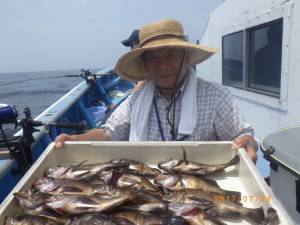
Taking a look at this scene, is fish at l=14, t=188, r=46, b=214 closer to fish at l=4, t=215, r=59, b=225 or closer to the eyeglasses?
fish at l=4, t=215, r=59, b=225

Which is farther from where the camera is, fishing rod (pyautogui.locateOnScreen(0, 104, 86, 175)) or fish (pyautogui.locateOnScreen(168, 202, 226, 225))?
fishing rod (pyautogui.locateOnScreen(0, 104, 86, 175))

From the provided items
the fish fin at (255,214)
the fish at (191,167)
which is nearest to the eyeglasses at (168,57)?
the fish at (191,167)

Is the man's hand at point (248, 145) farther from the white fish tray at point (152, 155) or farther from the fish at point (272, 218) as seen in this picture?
the fish at point (272, 218)

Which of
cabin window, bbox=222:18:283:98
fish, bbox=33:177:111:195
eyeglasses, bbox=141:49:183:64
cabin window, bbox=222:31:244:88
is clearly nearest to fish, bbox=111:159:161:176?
fish, bbox=33:177:111:195

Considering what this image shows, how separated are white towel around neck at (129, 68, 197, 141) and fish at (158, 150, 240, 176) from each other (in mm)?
470

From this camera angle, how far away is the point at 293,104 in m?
3.87

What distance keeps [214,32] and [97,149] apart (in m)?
5.43

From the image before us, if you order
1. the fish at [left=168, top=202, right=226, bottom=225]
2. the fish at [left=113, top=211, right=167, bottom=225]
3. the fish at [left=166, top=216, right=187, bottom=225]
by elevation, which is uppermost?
the fish at [left=166, top=216, right=187, bottom=225]

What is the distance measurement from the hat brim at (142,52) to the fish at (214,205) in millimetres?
1141

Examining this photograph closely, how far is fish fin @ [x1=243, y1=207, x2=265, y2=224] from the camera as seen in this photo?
1.50 meters

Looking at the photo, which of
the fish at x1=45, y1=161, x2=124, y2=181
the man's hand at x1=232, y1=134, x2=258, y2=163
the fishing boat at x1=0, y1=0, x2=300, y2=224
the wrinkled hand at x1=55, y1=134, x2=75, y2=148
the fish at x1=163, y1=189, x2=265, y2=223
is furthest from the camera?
the fishing boat at x1=0, y1=0, x2=300, y2=224

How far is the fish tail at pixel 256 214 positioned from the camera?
1.50 meters

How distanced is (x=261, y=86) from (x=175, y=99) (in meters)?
2.77

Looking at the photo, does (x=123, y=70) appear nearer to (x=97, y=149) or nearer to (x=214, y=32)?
(x=97, y=149)
